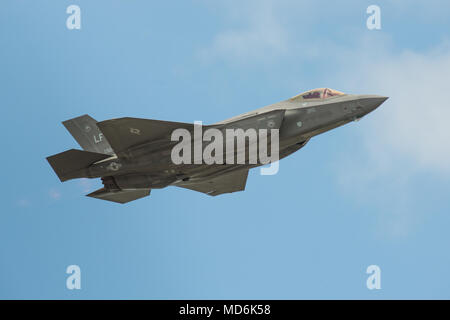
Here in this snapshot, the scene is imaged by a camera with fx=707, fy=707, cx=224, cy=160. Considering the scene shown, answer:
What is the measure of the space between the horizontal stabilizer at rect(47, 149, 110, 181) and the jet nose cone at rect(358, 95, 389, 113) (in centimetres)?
1184

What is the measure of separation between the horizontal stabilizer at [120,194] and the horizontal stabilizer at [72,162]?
1.92 meters

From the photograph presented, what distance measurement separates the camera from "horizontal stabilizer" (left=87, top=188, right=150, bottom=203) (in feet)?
114

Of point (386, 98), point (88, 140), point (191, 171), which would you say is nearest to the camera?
point (386, 98)

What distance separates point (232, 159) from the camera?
105 feet

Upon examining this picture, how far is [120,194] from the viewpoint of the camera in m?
36.1

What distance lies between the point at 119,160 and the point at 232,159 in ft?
17.1

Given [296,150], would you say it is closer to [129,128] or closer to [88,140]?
[129,128]

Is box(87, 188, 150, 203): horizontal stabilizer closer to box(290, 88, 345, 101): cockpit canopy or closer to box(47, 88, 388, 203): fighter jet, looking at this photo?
box(47, 88, 388, 203): fighter jet

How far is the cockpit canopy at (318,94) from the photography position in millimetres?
31938

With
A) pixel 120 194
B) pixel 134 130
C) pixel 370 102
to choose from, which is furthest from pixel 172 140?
pixel 370 102

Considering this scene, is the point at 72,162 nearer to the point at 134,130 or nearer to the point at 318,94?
the point at 134,130

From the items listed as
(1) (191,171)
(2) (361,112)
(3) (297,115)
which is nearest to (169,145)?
(1) (191,171)

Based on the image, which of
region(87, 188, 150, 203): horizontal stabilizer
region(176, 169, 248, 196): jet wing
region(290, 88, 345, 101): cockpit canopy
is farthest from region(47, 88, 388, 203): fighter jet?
region(176, 169, 248, 196): jet wing

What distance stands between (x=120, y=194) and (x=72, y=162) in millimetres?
4315
